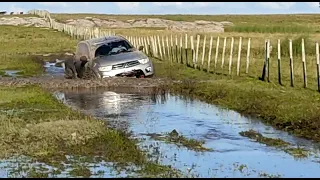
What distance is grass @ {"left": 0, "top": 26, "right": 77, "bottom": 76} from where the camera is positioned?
3241cm

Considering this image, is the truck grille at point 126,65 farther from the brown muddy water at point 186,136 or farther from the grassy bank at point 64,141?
the grassy bank at point 64,141

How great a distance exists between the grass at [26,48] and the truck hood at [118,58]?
18.5 ft

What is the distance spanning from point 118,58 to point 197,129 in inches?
409

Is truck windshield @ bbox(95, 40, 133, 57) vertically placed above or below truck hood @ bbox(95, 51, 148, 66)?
above

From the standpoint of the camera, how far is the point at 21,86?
21906mm

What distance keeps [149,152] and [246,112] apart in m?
5.22

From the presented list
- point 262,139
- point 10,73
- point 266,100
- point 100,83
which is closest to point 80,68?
point 100,83

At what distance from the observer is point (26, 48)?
162ft

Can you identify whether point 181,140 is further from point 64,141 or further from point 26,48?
point 26,48

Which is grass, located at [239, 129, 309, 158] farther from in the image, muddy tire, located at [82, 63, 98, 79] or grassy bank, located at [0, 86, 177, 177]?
muddy tire, located at [82, 63, 98, 79]

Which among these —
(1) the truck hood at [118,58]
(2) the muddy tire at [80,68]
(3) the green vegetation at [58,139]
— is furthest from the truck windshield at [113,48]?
(3) the green vegetation at [58,139]

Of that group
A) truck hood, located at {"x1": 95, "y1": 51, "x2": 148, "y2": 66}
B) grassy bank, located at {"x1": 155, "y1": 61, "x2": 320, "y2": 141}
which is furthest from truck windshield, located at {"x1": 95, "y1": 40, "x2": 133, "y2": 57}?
grassy bank, located at {"x1": 155, "y1": 61, "x2": 320, "y2": 141}

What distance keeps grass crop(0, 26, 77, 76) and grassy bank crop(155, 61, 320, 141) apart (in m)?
10.2

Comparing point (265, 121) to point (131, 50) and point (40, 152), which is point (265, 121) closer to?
point (40, 152)
